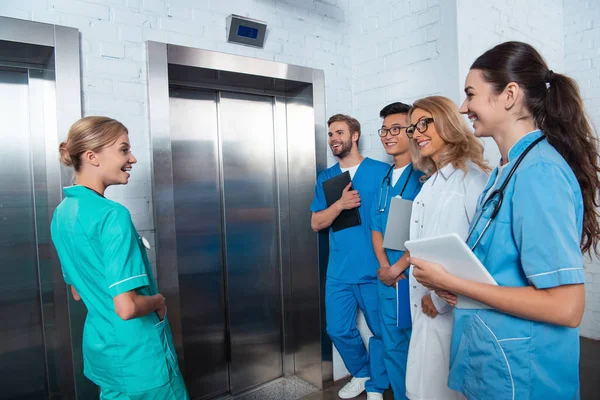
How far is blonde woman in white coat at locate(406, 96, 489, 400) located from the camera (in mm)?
1695

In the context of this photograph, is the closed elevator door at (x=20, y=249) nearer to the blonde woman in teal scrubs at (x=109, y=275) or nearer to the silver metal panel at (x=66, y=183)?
the silver metal panel at (x=66, y=183)

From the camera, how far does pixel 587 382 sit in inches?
112

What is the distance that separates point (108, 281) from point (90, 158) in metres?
0.46

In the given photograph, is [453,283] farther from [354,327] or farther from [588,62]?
[588,62]

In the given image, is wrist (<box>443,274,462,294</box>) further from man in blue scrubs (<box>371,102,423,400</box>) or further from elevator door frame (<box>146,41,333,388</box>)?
elevator door frame (<box>146,41,333,388</box>)

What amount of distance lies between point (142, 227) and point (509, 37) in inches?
104

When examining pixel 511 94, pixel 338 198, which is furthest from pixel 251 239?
pixel 511 94

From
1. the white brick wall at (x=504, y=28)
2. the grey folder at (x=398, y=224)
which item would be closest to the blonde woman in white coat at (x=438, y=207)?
the grey folder at (x=398, y=224)

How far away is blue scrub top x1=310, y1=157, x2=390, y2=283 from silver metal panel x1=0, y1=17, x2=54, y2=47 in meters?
1.73

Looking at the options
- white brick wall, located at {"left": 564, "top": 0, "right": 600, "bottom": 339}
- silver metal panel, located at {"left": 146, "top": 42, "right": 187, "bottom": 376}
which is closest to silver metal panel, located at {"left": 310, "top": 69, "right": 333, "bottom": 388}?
silver metal panel, located at {"left": 146, "top": 42, "right": 187, "bottom": 376}

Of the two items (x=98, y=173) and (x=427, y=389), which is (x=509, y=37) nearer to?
(x=427, y=389)

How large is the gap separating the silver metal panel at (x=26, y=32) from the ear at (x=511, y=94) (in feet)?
6.27

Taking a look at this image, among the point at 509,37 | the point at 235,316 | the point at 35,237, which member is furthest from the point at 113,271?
the point at 509,37

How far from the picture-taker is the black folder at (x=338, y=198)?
2693 millimetres
